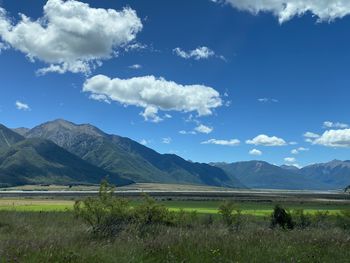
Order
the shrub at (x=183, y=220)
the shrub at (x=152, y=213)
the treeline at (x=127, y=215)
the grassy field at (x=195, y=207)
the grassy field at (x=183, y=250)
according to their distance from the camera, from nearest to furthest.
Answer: the grassy field at (x=183, y=250), the treeline at (x=127, y=215), the shrub at (x=152, y=213), the shrub at (x=183, y=220), the grassy field at (x=195, y=207)

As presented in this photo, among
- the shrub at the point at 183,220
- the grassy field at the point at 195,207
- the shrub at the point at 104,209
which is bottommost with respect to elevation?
the grassy field at the point at 195,207

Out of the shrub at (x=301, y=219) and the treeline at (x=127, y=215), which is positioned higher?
the treeline at (x=127, y=215)

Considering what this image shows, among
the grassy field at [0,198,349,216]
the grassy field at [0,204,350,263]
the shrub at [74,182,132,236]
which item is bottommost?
the grassy field at [0,198,349,216]

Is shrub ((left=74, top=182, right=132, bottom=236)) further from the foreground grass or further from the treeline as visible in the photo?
the foreground grass

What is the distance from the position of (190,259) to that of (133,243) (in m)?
2.57

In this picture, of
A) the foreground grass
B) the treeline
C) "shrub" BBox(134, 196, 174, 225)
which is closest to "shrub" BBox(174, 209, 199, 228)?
the treeline

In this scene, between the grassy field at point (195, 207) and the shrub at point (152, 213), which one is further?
the grassy field at point (195, 207)

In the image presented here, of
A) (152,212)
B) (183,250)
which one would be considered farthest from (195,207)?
(183,250)

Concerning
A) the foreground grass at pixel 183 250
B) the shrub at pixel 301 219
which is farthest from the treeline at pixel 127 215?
the foreground grass at pixel 183 250

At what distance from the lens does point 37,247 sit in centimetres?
1174

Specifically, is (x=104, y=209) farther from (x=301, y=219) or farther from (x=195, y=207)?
(x=195, y=207)

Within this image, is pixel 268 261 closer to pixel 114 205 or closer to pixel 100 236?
pixel 100 236

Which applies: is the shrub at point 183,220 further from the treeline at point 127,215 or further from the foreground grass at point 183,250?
the foreground grass at point 183,250

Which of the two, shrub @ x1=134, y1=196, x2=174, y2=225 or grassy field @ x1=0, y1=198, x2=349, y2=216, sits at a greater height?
shrub @ x1=134, y1=196, x2=174, y2=225
